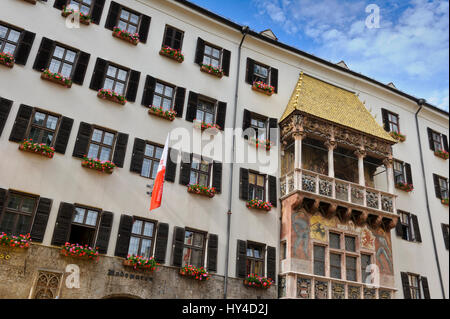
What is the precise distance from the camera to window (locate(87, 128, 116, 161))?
16.4m

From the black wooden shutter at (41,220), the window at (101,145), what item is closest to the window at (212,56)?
the window at (101,145)

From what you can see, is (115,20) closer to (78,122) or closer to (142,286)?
(78,122)

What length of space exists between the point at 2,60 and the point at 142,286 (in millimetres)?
10116

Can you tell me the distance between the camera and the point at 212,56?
69.8 feet

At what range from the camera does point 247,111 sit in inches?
811

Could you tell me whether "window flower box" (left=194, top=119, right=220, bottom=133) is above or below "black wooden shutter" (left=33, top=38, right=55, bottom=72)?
below

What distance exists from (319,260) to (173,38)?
12.7 m

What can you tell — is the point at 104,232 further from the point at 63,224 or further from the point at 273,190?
the point at 273,190

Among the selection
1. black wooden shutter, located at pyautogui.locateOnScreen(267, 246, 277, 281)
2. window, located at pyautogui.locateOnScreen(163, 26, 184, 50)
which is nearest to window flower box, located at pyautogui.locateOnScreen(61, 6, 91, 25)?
window, located at pyautogui.locateOnScreen(163, 26, 184, 50)

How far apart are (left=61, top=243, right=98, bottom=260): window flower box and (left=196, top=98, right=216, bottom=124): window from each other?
26.3ft

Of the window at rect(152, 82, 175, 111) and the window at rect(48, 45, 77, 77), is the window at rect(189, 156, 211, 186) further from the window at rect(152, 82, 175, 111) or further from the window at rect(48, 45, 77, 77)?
the window at rect(48, 45, 77, 77)

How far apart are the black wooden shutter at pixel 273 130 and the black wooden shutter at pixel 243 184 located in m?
2.62

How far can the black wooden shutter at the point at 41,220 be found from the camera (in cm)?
1407
